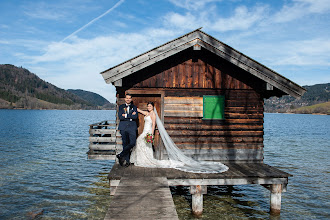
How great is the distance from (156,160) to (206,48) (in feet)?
15.2

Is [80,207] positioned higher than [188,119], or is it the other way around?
[188,119]

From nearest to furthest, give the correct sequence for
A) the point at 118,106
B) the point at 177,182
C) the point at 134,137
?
1. the point at 177,182
2. the point at 134,137
3. the point at 118,106

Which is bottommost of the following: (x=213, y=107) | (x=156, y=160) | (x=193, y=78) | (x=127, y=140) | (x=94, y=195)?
(x=94, y=195)

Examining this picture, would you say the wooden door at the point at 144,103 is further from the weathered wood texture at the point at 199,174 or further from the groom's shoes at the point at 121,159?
the weathered wood texture at the point at 199,174

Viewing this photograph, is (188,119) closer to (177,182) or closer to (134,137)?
(134,137)

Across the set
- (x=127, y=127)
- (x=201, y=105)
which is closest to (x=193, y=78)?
(x=201, y=105)

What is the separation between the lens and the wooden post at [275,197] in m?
9.62

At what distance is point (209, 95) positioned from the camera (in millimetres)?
A: 11461

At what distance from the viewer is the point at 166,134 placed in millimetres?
10867

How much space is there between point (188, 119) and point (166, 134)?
1184 mm

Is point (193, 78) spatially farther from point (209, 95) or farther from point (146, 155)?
point (146, 155)

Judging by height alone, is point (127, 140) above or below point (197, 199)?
above

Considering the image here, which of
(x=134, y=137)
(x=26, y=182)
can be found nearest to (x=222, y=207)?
(x=134, y=137)

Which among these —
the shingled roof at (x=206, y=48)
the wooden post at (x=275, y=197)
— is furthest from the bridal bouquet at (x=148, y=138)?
the wooden post at (x=275, y=197)
